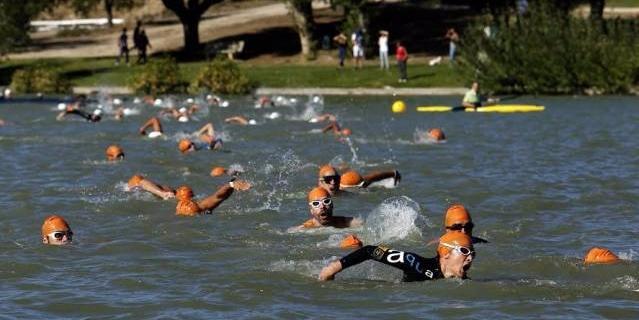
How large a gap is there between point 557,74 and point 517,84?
1.82 metres

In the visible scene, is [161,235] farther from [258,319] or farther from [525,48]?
[525,48]

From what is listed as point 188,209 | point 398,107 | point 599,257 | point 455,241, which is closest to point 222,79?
point 398,107

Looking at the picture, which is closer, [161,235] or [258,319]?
[258,319]

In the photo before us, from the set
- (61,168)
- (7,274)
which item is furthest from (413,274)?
(61,168)

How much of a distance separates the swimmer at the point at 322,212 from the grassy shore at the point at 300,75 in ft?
110

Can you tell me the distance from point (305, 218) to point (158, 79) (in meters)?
35.2

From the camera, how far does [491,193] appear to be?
23406 millimetres

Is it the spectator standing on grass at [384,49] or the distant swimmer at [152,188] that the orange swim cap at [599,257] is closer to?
the distant swimmer at [152,188]

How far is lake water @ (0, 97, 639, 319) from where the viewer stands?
1421 centimetres

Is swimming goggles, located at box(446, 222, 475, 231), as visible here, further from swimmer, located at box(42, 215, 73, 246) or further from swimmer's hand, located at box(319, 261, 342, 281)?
swimmer, located at box(42, 215, 73, 246)

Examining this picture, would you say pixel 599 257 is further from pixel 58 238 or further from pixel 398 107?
pixel 398 107

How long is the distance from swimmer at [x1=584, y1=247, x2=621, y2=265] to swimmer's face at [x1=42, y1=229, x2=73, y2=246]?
21.8 ft

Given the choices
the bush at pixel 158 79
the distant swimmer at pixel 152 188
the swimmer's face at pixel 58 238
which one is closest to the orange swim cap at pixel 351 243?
the swimmer's face at pixel 58 238

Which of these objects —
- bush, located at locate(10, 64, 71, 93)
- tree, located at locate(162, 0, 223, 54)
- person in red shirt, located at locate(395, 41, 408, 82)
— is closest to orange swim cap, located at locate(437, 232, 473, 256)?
person in red shirt, located at locate(395, 41, 408, 82)
